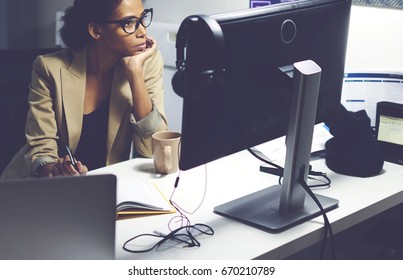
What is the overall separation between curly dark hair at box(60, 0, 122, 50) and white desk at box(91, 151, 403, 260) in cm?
56

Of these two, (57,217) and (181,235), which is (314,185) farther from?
(57,217)

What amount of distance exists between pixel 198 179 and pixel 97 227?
2.33ft

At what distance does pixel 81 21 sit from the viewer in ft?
6.78

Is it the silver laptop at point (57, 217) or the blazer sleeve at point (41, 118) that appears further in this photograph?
the blazer sleeve at point (41, 118)

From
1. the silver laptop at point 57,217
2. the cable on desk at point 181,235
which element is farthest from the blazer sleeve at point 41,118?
the silver laptop at point 57,217

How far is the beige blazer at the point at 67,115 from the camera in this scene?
6.18 feet

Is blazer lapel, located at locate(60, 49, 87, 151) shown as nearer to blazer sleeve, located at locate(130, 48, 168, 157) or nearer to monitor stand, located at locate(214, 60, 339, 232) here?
blazer sleeve, located at locate(130, 48, 168, 157)

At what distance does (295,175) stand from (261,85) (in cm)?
21

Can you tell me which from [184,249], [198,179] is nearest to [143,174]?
[198,179]

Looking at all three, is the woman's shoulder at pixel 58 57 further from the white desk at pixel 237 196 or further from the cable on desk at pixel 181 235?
the cable on desk at pixel 181 235

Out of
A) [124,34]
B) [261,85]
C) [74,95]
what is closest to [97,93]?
[74,95]

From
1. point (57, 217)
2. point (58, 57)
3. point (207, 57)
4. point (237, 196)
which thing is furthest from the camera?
point (58, 57)

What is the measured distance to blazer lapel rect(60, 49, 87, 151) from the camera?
1.95 meters
